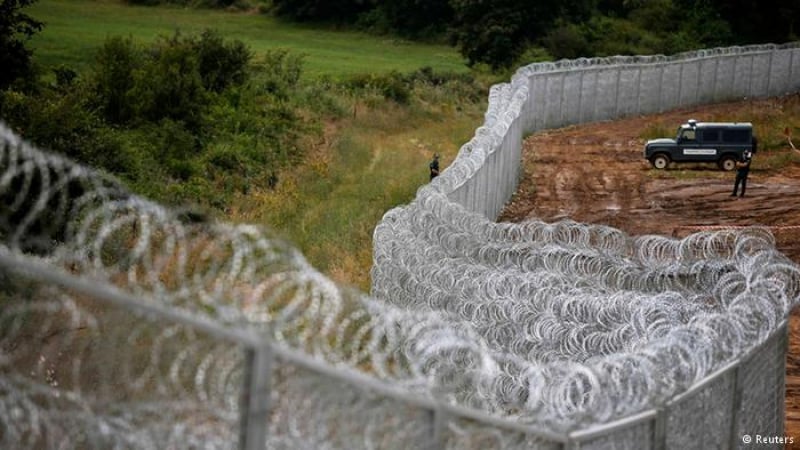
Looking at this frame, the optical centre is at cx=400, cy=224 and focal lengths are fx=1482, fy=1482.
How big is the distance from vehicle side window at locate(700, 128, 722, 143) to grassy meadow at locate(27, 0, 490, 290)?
6.21 metres

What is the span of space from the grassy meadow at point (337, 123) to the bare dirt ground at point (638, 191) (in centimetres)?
250

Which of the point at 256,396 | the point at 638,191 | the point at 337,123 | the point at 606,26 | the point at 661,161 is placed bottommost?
the point at 638,191

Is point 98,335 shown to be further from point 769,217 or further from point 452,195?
point 769,217

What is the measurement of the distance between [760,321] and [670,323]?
918 millimetres

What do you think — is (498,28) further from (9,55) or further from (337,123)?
(9,55)

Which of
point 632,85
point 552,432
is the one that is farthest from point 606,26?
point 552,432

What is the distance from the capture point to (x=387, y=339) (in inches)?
347

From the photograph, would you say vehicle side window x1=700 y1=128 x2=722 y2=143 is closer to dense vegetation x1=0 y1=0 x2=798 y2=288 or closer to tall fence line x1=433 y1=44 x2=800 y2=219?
tall fence line x1=433 y1=44 x2=800 y2=219

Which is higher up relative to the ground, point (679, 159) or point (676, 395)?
point (676, 395)

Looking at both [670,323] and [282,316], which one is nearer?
[282,316]

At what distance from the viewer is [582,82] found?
44844 millimetres

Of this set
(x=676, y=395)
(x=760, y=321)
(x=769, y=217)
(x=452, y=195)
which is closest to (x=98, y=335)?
(x=676, y=395)

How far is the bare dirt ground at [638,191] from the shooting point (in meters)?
29.6

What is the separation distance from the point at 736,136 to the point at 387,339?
94.2ft
